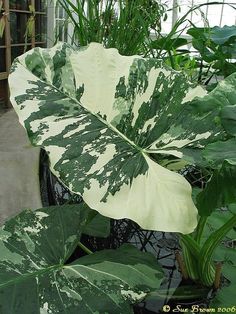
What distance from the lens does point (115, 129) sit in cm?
58

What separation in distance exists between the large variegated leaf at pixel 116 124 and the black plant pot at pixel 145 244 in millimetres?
226

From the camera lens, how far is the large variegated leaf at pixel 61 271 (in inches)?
17.6

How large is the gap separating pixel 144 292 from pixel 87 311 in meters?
0.09

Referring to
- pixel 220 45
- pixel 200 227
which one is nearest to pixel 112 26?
pixel 220 45

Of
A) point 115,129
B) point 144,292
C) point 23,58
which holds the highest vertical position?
point 23,58

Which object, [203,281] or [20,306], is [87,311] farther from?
[203,281]

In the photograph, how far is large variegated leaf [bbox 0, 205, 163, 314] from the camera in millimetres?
448

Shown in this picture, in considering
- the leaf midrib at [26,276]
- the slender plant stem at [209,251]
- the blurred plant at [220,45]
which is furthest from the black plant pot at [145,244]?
the blurred plant at [220,45]

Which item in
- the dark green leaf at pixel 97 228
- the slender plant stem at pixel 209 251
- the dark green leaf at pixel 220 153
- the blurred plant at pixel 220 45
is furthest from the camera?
the blurred plant at pixel 220 45

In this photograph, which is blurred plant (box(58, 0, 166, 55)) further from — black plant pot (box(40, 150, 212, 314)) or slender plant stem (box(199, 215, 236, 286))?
slender plant stem (box(199, 215, 236, 286))

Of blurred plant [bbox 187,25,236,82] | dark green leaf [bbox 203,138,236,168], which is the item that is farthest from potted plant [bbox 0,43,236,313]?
blurred plant [bbox 187,25,236,82]

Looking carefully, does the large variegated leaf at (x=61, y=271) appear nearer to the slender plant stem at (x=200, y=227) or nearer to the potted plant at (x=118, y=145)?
the potted plant at (x=118, y=145)

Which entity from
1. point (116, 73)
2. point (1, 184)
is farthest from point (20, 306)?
point (1, 184)

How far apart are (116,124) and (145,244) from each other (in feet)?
1.11
